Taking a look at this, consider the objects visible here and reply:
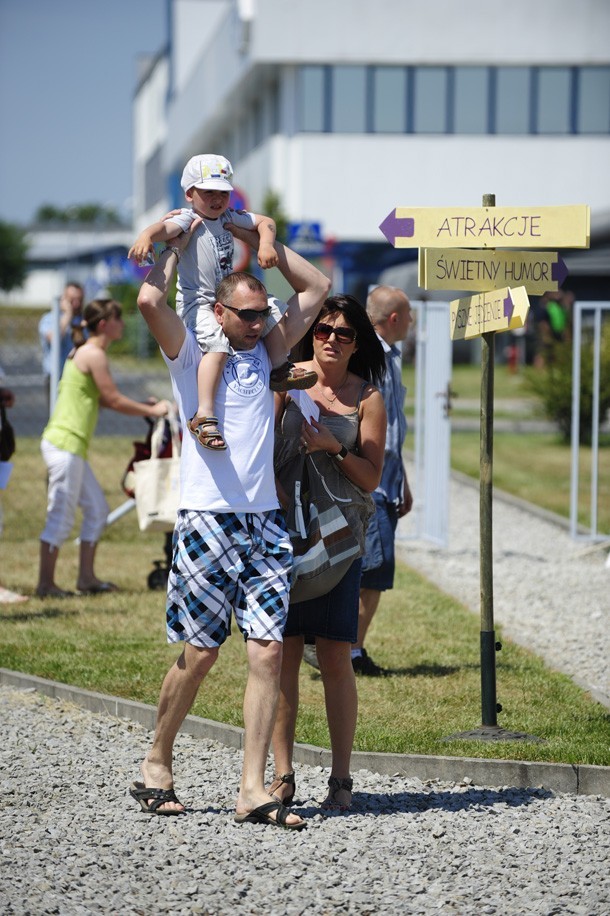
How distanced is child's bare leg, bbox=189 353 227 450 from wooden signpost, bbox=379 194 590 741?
1334 mm

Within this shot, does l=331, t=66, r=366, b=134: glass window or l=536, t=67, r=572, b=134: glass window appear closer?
l=331, t=66, r=366, b=134: glass window

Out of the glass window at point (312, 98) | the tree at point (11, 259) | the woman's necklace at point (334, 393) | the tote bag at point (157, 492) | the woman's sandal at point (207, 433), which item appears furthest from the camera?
the tree at point (11, 259)

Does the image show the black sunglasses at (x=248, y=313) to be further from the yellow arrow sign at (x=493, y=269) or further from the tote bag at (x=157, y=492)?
the tote bag at (x=157, y=492)

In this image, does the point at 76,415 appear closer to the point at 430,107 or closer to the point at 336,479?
the point at 336,479

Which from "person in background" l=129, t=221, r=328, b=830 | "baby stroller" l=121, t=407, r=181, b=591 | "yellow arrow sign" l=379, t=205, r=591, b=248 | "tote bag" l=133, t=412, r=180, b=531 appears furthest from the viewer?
"baby stroller" l=121, t=407, r=181, b=591

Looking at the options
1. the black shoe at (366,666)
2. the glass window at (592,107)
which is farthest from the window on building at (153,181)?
the black shoe at (366,666)

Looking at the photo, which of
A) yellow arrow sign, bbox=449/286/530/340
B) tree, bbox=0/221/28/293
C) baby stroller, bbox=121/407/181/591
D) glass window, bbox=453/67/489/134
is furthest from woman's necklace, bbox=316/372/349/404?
tree, bbox=0/221/28/293

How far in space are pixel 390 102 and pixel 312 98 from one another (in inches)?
96.6

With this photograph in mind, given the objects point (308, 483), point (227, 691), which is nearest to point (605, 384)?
point (227, 691)

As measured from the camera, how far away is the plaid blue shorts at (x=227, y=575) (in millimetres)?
5062

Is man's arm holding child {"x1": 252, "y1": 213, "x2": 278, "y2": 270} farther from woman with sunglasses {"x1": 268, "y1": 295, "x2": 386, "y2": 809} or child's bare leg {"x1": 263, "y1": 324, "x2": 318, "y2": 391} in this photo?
woman with sunglasses {"x1": 268, "y1": 295, "x2": 386, "y2": 809}

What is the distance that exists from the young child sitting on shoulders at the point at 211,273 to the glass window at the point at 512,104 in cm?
4087

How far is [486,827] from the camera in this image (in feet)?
17.4

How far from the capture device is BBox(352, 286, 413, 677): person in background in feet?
24.5
